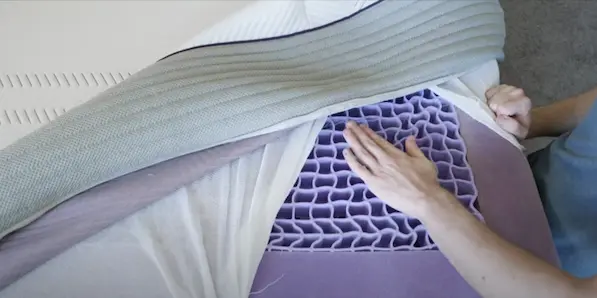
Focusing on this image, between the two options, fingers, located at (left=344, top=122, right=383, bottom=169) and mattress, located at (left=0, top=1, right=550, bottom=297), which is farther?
fingers, located at (left=344, top=122, right=383, bottom=169)

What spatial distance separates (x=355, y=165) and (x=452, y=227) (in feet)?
0.47

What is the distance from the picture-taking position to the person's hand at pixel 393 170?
2.56 feet

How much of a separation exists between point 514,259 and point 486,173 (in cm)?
16

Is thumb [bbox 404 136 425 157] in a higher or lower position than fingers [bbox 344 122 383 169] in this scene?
lower

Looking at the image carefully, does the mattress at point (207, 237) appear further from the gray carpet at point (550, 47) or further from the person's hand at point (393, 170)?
the gray carpet at point (550, 47)

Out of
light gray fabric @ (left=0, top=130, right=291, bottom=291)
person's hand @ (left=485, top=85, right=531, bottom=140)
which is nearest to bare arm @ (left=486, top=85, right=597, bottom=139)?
person's hand @ (left=485, top=85, right=531, bottom=140)

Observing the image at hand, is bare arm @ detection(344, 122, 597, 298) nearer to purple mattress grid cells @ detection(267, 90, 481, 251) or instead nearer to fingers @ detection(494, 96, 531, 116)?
purple mattress grid cells @ detection(267, 90, 481, 251)

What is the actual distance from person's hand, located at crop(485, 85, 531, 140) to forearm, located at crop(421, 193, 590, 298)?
202mm

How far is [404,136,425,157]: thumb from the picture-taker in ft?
2.72

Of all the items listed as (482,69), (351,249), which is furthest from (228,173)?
(482,69)

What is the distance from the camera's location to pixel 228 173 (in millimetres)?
812

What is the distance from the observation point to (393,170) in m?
0.81

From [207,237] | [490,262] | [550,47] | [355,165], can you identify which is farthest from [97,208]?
[550,47]

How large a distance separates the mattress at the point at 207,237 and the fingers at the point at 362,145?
38mm
